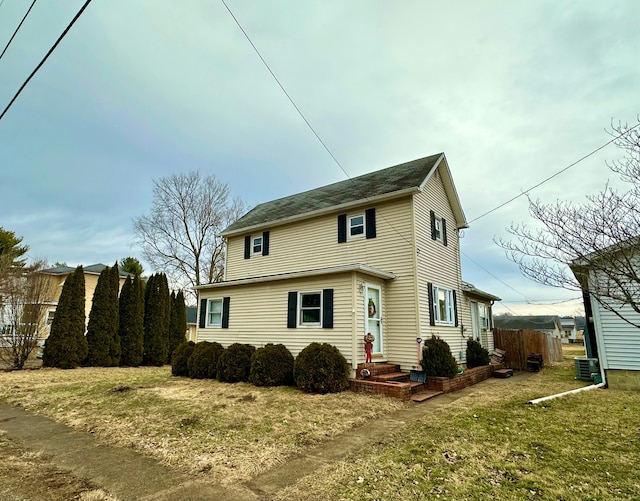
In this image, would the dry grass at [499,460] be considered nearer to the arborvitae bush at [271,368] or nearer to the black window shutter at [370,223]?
the arborvitae bush at [271,368]

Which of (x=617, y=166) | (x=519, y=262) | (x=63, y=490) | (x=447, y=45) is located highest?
(x=447, y=45)

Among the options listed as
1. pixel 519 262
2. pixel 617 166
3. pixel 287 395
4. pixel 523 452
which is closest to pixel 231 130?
pixel 287 395

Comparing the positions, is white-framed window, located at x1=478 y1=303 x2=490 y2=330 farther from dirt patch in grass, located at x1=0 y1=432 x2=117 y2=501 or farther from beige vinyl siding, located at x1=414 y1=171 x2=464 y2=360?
dirt patch in grass, located at x1=0 y1=432 x2=117 y2=501

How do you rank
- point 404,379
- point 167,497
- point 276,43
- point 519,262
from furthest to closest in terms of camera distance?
point 404,379 < point 276,43 < point 519,262 < point 167,497

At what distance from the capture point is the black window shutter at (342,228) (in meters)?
12.6

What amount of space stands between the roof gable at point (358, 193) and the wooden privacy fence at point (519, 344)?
18.9 feet

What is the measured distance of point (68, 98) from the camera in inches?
344

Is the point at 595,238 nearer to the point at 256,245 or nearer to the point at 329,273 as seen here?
the point at 329,273

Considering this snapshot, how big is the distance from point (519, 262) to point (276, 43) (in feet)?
21.2

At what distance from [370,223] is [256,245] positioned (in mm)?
5453

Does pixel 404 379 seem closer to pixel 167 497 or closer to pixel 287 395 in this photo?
pixel 287 395

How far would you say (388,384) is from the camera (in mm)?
8766

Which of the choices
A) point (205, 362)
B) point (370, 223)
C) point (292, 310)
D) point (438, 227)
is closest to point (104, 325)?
point (205, 362)

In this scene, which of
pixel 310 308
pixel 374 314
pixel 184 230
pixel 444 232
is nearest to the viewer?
pixel 374 314
